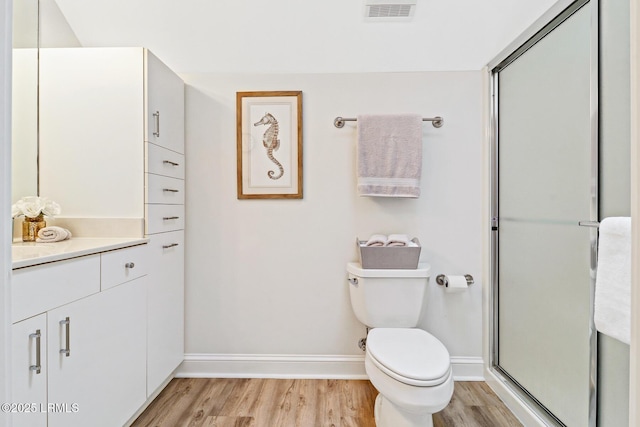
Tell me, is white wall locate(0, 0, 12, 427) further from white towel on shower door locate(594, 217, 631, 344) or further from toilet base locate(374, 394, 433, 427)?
toilet base locate(374, 394, 433, 427)

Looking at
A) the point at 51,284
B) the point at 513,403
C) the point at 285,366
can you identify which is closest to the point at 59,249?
the point at 51,284

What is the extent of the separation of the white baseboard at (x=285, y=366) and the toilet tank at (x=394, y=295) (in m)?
0.40

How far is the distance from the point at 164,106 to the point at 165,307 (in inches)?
41.8

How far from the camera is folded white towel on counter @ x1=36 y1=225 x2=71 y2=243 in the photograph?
160 centimetres

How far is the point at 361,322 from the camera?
2.13m

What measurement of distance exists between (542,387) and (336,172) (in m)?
1.46

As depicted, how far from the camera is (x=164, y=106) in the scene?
76.7 inches

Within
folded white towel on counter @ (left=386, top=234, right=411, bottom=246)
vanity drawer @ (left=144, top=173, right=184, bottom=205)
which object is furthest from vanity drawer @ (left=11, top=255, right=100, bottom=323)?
folded white towel on counter @ (left=386, top=234, right=411, bottom=246)

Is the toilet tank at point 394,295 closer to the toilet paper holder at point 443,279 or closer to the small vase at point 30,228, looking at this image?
the toilet paper holder at point 443,279

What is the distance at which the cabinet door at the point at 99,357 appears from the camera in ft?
4.00

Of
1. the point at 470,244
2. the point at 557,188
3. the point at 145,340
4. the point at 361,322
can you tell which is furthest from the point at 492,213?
the point at 145,340

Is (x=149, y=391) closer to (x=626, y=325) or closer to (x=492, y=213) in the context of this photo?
(x=626, y=325)

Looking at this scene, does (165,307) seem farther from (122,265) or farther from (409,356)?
(409,356)

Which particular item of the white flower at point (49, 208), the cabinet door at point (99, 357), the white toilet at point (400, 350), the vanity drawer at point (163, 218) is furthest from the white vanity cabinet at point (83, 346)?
the white toilet at point (400, 350)
